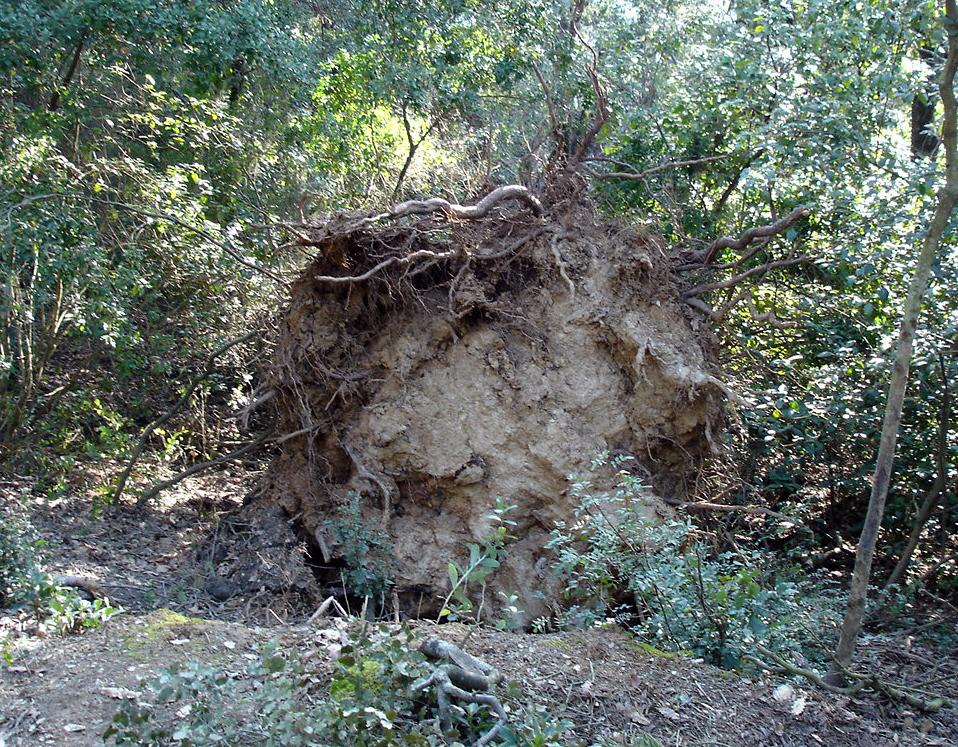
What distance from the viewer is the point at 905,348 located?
4.77 m

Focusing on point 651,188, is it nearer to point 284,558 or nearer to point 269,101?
point 269,101

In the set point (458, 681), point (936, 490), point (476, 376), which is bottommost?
point (458, 681)

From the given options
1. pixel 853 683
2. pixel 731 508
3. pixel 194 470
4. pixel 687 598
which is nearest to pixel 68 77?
pixel 194 470

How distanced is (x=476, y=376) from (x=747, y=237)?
94.4 inches

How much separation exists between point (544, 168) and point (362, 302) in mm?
1704

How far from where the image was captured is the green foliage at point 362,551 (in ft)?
21.3

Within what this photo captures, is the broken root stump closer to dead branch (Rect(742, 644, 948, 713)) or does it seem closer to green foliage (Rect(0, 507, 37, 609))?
dead branch (Rect(742, 644, 948, 713))

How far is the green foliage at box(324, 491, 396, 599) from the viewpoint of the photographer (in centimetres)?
649

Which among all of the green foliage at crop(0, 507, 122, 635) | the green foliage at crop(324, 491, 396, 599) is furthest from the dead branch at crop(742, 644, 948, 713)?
the green foliage at crop(0, 507, 122, 635)

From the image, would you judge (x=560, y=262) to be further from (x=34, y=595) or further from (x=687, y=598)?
(x=34, y=595)

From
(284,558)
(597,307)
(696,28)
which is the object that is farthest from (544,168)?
(696,28)

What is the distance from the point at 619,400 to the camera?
6.89 meters

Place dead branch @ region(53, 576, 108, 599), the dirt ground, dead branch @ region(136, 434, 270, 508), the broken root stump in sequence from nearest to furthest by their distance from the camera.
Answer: the broken root stump
the dirt ground
dead branch @ region(53, 576, 108, 599)
dead branch @ region(136, 434, 270, 508)

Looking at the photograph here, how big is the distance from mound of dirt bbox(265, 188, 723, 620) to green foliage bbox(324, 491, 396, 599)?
0.14 meters
